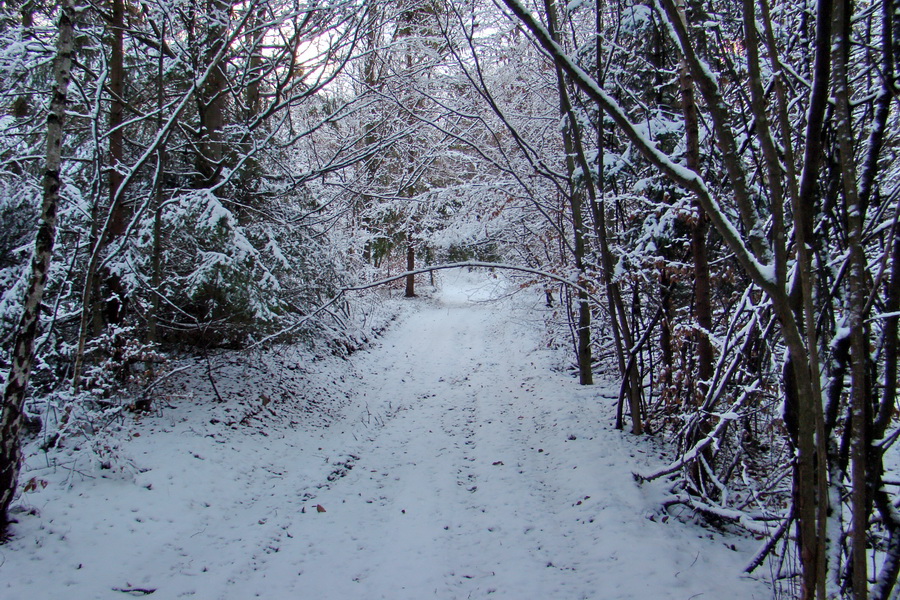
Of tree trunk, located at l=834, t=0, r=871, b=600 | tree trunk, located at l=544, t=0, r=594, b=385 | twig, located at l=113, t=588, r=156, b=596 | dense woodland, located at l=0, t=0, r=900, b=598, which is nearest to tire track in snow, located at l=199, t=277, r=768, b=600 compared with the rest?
twig, located at l=113, t=588, r=156, b=596

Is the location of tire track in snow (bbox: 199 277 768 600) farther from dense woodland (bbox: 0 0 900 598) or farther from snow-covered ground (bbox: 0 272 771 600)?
dense woodland (bbox: 0 0 900 598)

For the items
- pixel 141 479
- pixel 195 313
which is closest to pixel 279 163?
pixel 195 313

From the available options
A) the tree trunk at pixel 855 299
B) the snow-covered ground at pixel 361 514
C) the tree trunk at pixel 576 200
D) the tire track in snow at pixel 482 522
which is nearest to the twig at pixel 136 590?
the snow-covered ground at pixel 361 514

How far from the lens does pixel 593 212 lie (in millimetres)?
4648

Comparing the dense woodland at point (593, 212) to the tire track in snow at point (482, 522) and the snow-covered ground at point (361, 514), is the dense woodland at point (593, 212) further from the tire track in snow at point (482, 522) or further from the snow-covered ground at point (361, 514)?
the tire track in snow at point (482, 522)

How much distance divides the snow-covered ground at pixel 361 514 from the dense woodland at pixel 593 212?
1.47 ft

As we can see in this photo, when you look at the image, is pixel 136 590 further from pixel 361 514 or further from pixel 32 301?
pixel 32 301

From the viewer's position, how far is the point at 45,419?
13.7 feet

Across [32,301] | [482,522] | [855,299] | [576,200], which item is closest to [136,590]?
[32,301]

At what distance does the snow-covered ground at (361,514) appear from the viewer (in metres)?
3.13

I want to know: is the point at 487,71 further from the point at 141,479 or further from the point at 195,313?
the point at 141,479

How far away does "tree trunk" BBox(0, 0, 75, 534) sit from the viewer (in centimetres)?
329

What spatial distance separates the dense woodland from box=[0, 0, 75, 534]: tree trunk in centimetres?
2

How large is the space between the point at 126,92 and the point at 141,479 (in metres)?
5.30
